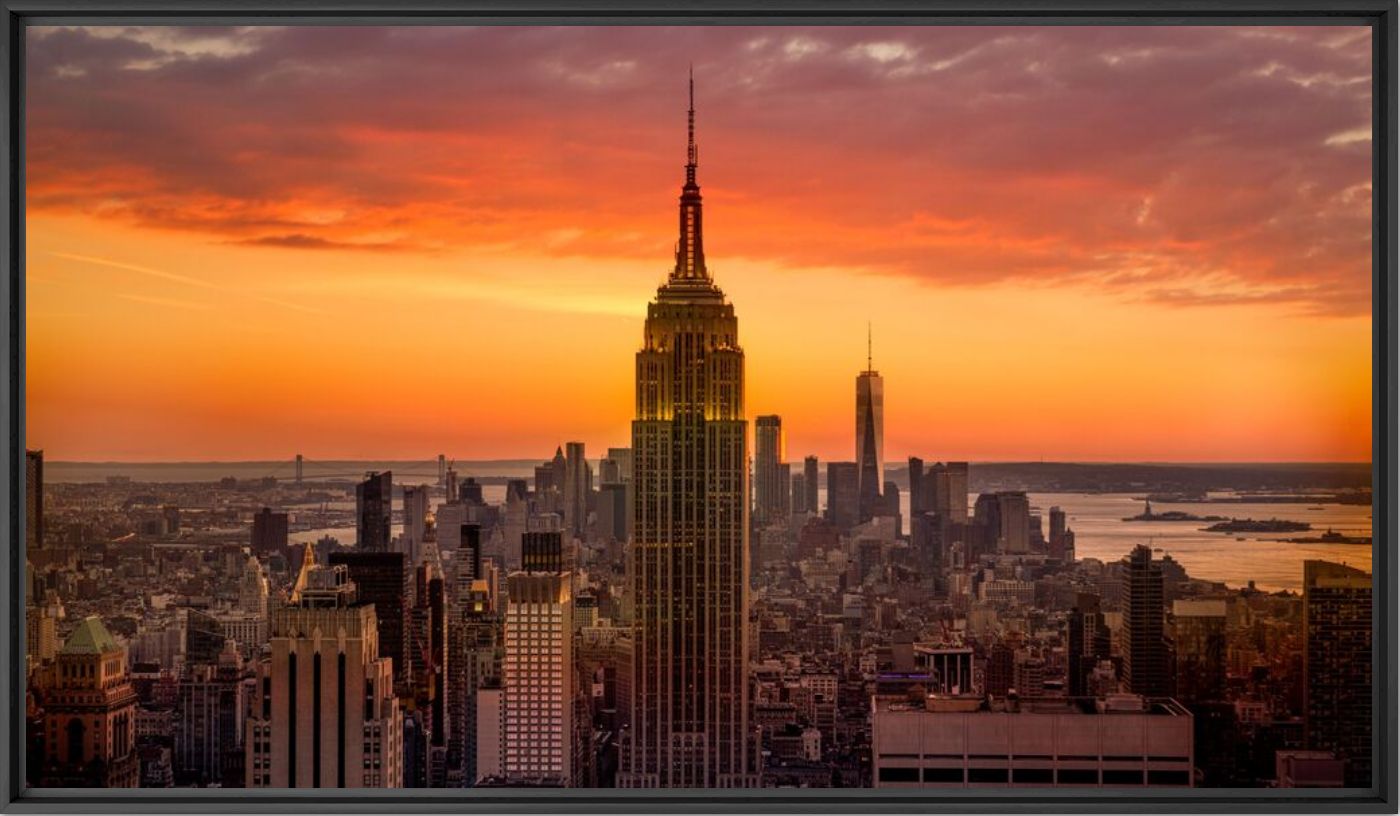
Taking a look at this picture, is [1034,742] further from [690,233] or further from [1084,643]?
[690,233]

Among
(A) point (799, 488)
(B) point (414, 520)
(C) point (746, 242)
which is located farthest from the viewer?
(A) point (799, 488)

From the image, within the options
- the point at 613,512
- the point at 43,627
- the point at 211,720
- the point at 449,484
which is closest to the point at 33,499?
the point at 43,627

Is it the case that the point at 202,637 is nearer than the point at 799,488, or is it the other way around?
the point at 202,637

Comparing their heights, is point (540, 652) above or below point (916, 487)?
below

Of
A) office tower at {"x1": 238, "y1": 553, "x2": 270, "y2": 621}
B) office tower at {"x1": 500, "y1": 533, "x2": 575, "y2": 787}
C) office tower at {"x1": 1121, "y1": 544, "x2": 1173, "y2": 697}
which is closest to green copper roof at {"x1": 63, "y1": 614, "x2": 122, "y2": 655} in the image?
office tower at {"x1": 238, "y1": 553, "x2": 270, "y2": 621}

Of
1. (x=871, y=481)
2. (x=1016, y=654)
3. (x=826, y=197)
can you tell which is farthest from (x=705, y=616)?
Answer: (x=826, y=197)

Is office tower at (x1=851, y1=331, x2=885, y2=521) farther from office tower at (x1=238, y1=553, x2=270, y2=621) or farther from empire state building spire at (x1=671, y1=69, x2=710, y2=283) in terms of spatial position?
office tower at (x1=238, y1=553, x2=270, y2=621)
